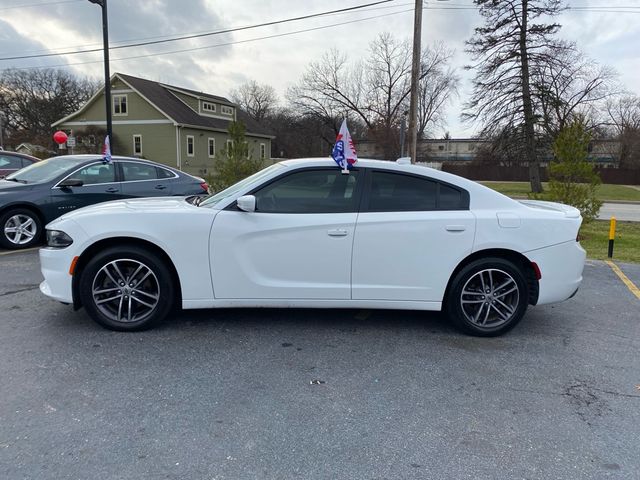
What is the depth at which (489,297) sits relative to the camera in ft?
13.4

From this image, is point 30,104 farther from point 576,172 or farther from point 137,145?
point 576,172

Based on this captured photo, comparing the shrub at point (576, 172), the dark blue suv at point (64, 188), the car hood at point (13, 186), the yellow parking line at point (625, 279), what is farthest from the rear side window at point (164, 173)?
the shrub at point (576, 172)

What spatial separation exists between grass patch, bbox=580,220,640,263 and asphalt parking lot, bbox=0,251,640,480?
13.8ft

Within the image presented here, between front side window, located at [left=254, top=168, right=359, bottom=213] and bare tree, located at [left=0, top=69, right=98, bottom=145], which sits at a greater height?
bare tree, located at [left=0, top=69, right=98, bottom=145]

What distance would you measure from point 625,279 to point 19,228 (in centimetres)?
920

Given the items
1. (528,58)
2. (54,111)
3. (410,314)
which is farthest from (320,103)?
(410,314)

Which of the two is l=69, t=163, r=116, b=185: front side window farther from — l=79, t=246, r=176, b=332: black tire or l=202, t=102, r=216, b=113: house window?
l=202, t=102, r=216, b=113: house window

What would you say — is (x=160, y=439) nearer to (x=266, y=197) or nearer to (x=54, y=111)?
(x=266, y=197)

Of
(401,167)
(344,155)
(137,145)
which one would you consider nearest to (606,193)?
(401,167)

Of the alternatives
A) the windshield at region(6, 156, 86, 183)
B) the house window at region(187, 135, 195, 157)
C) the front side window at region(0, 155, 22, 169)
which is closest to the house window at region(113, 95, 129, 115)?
the house window at region(187, 135, 195, 157)

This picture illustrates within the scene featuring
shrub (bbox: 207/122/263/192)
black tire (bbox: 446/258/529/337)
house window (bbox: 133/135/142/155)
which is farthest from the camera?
house window (bbox: 133/135/142/155)

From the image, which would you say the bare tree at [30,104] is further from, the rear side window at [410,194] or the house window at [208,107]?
the rear side window at [410,194]

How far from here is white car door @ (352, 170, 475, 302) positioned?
3941mm

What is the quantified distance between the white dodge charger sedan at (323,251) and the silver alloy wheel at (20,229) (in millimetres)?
4018
